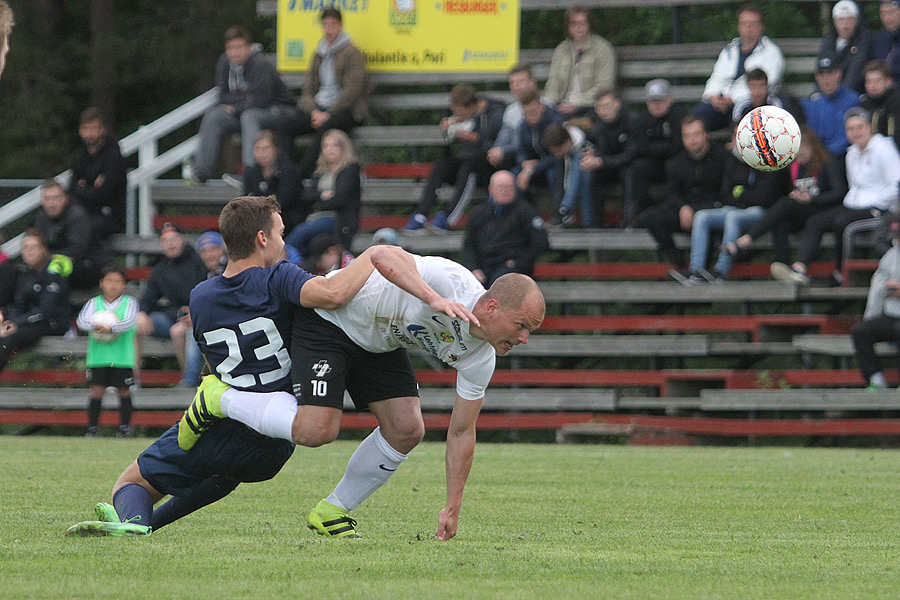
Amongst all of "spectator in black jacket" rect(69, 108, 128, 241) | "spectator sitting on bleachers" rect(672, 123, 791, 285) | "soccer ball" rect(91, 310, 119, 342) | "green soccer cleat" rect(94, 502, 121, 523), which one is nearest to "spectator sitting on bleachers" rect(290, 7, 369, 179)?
"spectator in black jacket" rect(69, 108, 128, 241)

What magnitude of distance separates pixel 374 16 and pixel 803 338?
815 cm

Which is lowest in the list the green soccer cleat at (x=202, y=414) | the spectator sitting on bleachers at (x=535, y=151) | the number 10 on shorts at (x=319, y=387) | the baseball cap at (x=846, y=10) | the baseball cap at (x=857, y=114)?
the green soccer cleat at (x=202, y=414)

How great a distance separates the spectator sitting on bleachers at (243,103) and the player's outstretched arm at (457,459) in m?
12.4

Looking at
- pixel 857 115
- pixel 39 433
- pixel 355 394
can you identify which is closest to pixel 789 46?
pixel 857 115

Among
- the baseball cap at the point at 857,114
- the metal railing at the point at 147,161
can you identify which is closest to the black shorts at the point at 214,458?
the baseball cap at the point at 857,114

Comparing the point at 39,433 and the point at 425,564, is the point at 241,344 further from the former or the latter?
the point at 39,433

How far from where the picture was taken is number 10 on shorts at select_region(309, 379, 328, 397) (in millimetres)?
5766

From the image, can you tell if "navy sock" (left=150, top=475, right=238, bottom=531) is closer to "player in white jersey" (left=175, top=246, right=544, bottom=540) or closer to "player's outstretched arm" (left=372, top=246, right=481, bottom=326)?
"player in white jersey" (left=175, top=246, right=544, bottom=540)

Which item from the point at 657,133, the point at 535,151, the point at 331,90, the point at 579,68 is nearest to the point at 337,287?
the point at 657,133

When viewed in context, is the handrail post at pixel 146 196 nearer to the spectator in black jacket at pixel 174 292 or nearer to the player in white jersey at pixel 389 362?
the spectator in black jacket at pixel 174 292

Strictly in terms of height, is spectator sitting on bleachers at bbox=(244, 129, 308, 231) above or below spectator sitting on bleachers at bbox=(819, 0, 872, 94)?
below

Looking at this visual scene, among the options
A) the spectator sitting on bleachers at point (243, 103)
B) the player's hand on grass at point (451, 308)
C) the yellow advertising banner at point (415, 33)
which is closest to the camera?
the player's hand on grass at point (451, 308)

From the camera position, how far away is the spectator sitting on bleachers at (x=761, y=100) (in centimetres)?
1455

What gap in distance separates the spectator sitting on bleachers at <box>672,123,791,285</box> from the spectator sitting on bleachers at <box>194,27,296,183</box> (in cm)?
632
